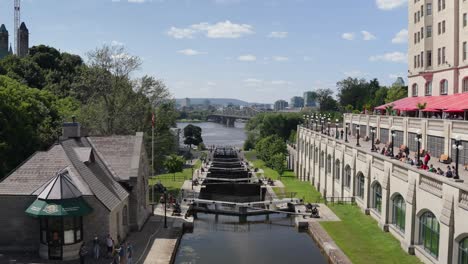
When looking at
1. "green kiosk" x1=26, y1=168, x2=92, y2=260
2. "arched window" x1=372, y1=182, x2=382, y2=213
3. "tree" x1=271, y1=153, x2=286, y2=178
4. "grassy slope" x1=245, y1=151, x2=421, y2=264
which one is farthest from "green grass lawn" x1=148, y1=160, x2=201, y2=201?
"green kiosk" x1=26, y1=168, x2=92, y2=260

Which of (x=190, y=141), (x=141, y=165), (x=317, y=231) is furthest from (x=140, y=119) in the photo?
(x=190, y=141)

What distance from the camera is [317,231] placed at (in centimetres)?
3466

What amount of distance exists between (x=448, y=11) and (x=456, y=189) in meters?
33.2

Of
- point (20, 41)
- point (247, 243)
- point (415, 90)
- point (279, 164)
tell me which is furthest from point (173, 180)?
point (20, 41)

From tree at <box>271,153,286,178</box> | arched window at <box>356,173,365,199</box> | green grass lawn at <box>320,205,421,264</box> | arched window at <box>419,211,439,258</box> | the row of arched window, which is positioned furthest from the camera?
tree at <box>271,153,286,178</box>

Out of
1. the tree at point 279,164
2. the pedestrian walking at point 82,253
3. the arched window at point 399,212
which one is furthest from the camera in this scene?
the tree at point 279,164

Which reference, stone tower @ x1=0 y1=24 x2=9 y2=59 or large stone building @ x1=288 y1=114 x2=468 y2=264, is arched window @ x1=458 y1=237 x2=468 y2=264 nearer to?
large stone building @ x1=288 y1=114 x2=468 y2=264

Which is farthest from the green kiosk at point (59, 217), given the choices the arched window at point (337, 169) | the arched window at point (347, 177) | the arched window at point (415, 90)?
the arched window at point (415, 90)

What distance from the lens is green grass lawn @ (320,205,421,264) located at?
2730 centimetres

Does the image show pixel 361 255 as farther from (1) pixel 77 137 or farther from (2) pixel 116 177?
(1) pixel 77 137

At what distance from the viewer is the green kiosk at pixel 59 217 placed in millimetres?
25812

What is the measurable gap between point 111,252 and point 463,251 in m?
18.2

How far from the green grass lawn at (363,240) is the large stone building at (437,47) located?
769 inches

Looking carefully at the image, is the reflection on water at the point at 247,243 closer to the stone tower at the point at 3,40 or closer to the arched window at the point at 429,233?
the arched window at the point at 429,233
